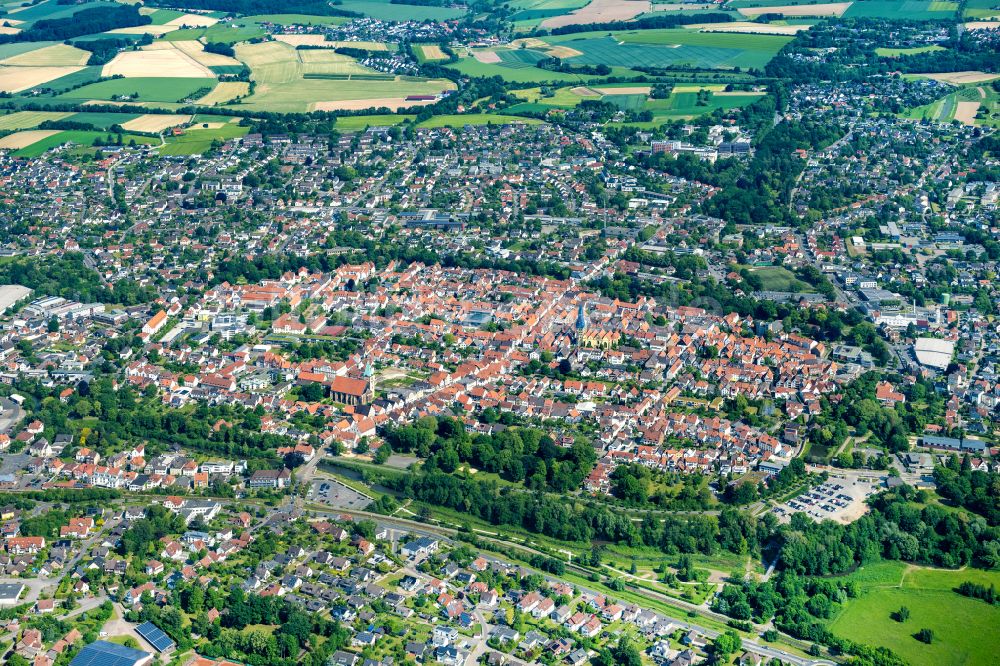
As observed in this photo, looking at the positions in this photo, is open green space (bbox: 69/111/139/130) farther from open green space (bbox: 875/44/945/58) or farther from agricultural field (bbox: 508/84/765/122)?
open green space (bbox: 875/44/945/58)

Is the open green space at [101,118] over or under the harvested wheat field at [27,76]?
under

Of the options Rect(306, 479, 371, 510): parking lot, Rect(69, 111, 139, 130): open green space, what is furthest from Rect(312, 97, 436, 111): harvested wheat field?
Rect(306, 479, 371, 510): parking lot

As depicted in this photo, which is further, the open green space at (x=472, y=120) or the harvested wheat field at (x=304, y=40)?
the harvested wheat field at (x=304, y=40)

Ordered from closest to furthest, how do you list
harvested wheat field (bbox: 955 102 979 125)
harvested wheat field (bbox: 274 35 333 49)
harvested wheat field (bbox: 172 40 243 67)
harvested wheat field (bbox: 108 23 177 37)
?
harvested wheat field (bbox: 955 102 979 125) < harvested wheat field (bbox: 172 40 243 67) < harvested wheat field (bbox: 274 35 333 49) < harvested wheat field (bbox: 108 23 177 37)

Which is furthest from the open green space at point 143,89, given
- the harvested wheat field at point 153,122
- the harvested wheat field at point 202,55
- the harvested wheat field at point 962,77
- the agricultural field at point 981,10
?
the agricultural field at point 981,10

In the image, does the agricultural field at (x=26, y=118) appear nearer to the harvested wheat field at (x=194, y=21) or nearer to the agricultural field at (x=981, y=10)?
the harvested wheat field at (x=194, y=21)

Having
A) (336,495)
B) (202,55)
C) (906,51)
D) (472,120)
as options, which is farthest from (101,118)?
(906,51)
